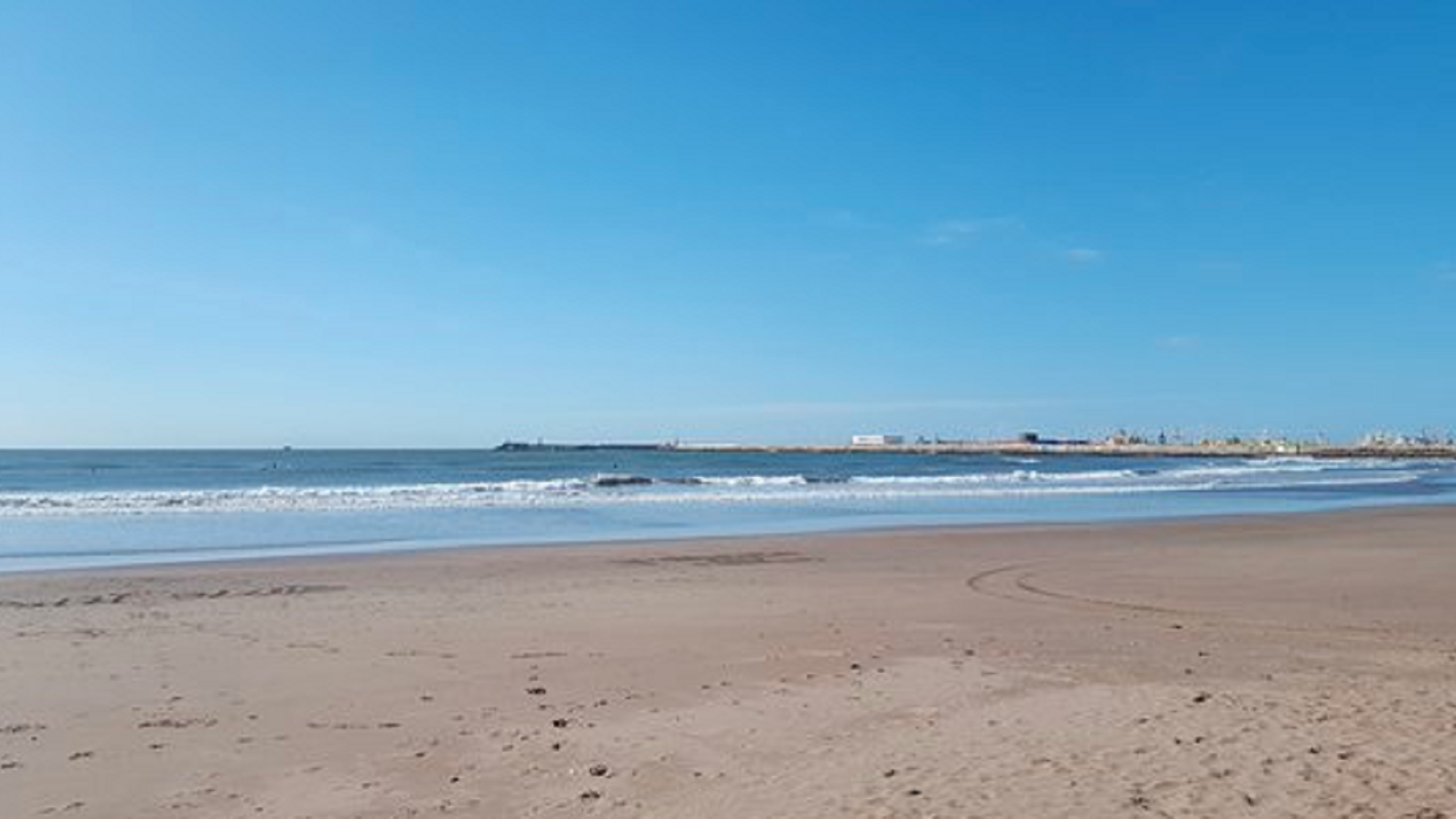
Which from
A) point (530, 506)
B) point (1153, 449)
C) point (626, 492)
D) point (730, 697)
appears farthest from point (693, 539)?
point (1153, 449)

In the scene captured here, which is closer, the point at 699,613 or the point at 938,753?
the point at 938,753

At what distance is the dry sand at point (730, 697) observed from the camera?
231 inches

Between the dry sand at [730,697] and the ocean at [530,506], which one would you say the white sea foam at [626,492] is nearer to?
the ocean at [530,506]

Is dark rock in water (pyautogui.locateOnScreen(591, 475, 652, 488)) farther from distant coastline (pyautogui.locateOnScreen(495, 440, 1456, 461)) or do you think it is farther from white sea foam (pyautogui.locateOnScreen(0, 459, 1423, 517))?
distant coastline (pyautogui.locateOnScreen(495, 440, 1456, 461))

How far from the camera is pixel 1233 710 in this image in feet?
24.3

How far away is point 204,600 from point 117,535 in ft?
48.0

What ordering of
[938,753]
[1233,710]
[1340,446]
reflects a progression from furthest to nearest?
[1340,446] → [1233,710] → [938,753]

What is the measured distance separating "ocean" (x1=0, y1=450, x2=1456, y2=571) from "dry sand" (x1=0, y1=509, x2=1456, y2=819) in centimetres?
891

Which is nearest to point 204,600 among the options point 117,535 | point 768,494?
point 117,535

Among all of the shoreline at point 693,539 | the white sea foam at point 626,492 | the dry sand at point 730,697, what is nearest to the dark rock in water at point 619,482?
the white sea foam at point 626,492

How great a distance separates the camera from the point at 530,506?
38188mm

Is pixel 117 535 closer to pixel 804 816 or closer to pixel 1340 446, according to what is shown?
pixel 804 816

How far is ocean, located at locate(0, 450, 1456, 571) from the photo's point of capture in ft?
80.4

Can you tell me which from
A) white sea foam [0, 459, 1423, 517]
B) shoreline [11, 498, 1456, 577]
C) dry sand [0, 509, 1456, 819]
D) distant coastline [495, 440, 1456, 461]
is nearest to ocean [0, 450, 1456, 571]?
white sea foam [0, 459, 1423, 517]
